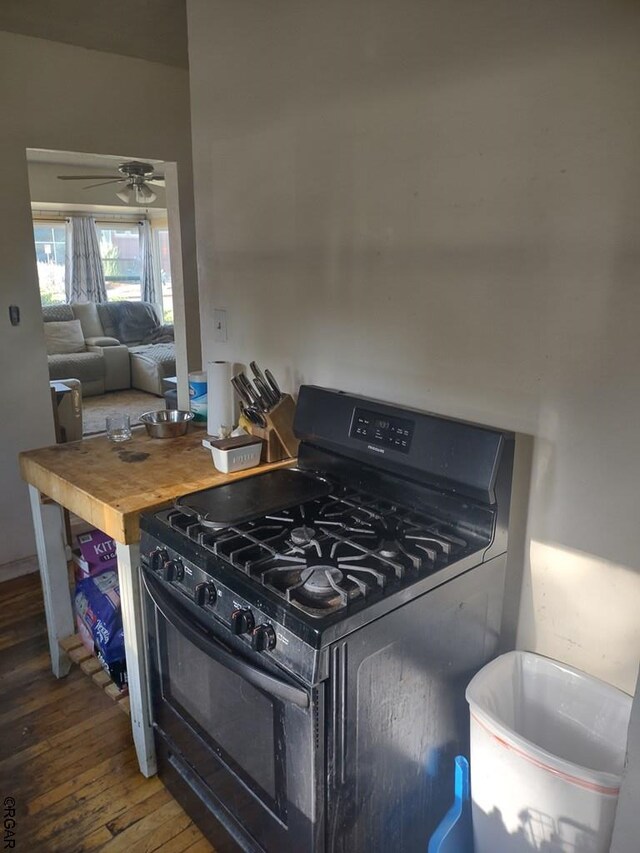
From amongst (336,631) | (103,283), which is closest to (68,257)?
(103,283)

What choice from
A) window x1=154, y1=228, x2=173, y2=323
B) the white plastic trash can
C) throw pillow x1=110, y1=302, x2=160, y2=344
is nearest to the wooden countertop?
the white plastic trash can

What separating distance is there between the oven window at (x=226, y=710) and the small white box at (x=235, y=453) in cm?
49

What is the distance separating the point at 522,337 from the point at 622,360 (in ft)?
0.75

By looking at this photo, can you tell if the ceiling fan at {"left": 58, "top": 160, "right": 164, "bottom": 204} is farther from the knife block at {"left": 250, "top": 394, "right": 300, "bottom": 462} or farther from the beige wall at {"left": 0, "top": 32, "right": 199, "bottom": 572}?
the knife block at {"left": 250, "top": 394, "right": 300, "bottom": 462}

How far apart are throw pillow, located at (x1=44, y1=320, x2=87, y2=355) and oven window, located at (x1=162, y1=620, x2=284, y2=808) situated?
19.3 ft

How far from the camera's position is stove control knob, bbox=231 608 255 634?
1188 millimetres

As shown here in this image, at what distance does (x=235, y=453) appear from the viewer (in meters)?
1.82

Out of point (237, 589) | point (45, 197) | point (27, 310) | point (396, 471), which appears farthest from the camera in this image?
point (45, 197)

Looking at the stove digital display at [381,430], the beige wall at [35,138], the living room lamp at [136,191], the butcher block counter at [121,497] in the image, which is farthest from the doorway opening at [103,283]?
the stove digital display at [381,430]

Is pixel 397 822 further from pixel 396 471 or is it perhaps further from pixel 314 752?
pixel 396 471

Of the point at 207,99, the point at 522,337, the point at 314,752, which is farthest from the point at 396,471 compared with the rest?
the point at 207,99

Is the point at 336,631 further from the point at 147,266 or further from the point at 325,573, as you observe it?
the point at 147,266

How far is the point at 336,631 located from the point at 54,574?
135 centimetres

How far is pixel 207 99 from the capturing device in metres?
2.14
